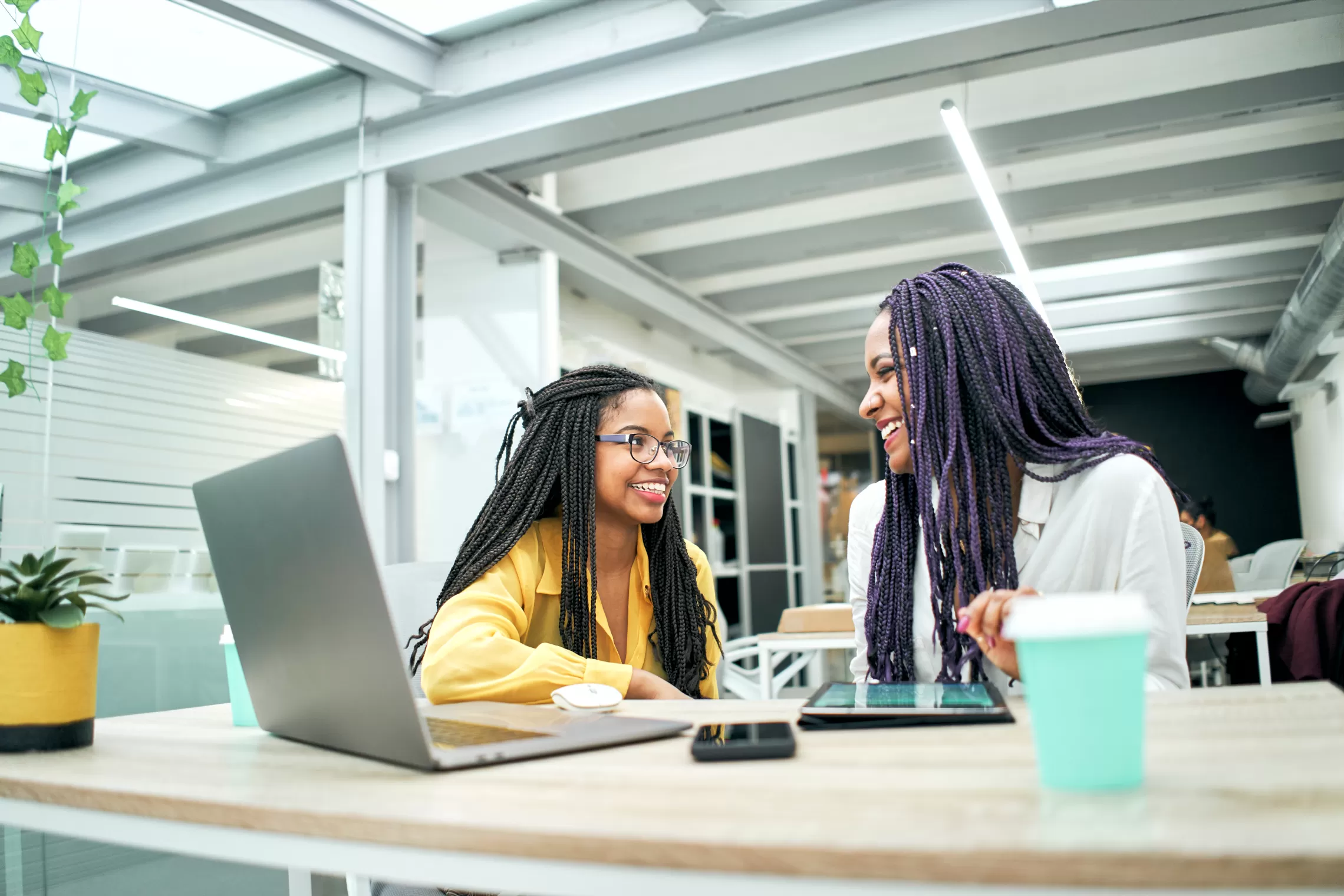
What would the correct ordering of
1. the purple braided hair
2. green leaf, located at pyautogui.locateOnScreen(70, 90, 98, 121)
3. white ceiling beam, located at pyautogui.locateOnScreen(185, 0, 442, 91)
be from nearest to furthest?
1. the purple braided hair
2. green leaf, located at pyautogui.locateOnScreen(70, 90, 98, 121)
3. white ceiling beam, located at pyautogui.locateOnScreen(185, 0, 442, 91)

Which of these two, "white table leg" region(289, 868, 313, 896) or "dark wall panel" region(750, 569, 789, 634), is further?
"dark wall panel" region(750, 569, 789, 634)

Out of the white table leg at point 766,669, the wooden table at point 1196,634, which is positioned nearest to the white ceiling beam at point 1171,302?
the wooden table at point 1196,634

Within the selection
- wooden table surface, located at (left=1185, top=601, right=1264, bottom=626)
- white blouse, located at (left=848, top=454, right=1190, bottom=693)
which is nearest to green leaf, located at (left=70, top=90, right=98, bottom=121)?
white blouse, located at (left=848, top=454, right=1190, bottom=693)

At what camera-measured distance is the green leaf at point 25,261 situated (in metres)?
2.40

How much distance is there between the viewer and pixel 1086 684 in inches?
25.5

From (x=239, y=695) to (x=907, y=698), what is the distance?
84cm

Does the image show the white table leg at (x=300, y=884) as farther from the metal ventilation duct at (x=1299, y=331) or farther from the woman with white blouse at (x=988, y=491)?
the metal ventilation duct at (x=1299, y=331)

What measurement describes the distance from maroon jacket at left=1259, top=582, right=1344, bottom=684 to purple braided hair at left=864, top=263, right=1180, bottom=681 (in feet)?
6.39

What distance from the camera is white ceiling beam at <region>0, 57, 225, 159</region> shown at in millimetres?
2670

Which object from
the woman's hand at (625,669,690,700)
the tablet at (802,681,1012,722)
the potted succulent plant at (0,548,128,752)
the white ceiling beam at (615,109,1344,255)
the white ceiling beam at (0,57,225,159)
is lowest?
the woman's hand at (625,669,690,700)

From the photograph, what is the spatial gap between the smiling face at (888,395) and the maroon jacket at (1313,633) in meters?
2.05

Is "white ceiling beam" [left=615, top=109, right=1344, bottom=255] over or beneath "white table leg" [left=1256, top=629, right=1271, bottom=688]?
over

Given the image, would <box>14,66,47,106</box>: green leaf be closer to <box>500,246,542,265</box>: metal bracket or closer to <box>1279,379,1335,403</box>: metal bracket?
<box>500,246,542,265</box>: metal bracket

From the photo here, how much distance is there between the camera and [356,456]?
3770 millimetres
